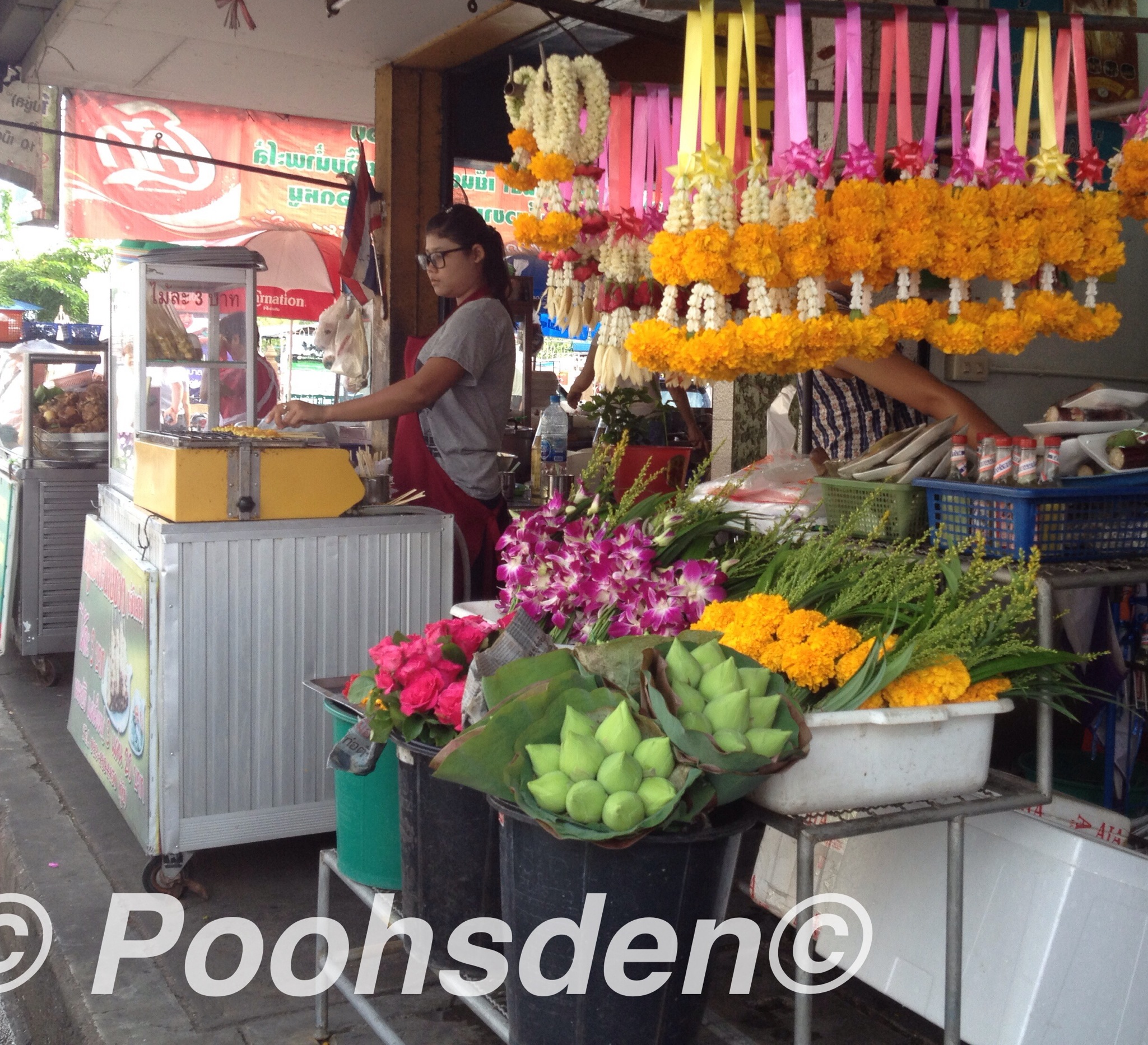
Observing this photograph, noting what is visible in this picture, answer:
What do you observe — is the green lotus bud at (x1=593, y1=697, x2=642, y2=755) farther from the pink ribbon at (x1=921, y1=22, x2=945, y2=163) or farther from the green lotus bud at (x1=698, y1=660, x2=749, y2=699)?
the pink ribbon at (x1=921, y1=22, x2=945, y2=163)

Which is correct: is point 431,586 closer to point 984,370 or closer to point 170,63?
point 984,370

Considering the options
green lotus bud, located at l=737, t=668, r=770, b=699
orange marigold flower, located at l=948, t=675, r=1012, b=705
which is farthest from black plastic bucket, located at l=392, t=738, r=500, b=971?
orange marigold flower, located at l=948, t=675, r=1012, b=705

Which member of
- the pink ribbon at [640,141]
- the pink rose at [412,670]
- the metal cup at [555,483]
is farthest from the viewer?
the metal cup at [555,483]

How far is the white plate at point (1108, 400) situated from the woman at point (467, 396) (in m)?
1.98

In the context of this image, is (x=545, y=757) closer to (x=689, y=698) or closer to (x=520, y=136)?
(x=689, y=698)

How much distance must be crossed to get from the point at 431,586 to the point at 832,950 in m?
1.68

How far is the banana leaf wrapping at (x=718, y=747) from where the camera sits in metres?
1.50

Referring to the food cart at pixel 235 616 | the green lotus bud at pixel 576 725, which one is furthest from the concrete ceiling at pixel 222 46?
the green lotus bud at pixel 576 725

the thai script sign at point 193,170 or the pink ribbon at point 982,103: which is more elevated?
the thai script sign at point 193,170

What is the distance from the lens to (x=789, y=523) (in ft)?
8.39

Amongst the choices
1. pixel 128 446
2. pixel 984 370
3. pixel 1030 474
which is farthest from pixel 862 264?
pixel 128 446

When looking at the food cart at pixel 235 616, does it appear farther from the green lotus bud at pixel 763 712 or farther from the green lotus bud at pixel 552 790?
the green lotus bud at pixel 763 712

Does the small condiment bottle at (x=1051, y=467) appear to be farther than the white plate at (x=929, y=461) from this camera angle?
No

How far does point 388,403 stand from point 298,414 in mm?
296
